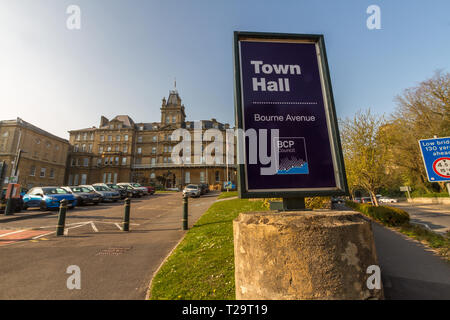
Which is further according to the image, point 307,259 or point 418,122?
point 418,122

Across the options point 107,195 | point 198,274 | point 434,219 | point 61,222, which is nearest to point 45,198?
point 107,195

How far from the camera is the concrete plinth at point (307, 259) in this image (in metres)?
1.70

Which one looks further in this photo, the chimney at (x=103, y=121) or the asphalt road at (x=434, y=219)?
the chimney at (x=103, y=121)

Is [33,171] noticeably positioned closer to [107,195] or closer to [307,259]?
[107,195]

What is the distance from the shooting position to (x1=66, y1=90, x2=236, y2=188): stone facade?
50594mm

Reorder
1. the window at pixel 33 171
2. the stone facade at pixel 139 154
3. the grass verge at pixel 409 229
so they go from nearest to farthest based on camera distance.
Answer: the grass verge at pixel 409 229, the window at pixel 33 171, the stone facade at pixel 139 154

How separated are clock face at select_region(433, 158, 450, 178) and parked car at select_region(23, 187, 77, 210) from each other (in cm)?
1774

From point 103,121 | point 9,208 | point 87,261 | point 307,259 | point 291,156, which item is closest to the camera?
point 307,259

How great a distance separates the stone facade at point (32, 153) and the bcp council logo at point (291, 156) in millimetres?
50299

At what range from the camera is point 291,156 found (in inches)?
99.4

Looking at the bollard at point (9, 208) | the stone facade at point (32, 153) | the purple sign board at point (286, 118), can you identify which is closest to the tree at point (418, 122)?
the purple sign board at point (286, 118)

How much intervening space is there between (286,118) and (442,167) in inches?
222

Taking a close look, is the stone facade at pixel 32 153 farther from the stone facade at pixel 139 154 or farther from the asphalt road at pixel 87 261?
the asphalt road at pixel 87 261
